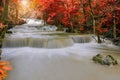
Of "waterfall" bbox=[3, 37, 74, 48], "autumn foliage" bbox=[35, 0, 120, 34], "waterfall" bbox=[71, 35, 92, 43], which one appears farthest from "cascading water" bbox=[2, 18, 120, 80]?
"autumn foliage" bbox=[35, 0, 120, 34]

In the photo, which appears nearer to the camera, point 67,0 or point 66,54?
point 66,54

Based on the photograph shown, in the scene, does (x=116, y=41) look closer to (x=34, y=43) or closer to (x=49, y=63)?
(x=34, y=43)

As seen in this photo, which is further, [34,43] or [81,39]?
[81,39]

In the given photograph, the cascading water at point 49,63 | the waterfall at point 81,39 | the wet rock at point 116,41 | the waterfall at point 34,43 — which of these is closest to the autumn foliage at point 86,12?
the wet rock at point 116,41

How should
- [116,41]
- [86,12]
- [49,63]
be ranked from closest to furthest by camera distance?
[49,63] → [116,41] → [86,12]

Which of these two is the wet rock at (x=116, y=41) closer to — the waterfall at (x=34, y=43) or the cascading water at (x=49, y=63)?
the cascading water at (x=49, y=63)

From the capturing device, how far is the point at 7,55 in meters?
7.97

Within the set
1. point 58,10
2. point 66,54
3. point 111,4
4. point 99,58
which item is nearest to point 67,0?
point 58,10

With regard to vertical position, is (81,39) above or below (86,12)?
below

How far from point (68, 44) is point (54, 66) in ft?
13.1

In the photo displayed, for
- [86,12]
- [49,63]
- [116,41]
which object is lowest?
[49,63]

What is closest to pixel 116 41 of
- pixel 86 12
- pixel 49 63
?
pixel 86 12

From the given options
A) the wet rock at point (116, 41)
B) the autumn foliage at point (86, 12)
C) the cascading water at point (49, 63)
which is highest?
the autumn foliage at point (86, 12)

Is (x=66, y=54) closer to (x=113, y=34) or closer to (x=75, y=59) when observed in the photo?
(x=75, y=59)
